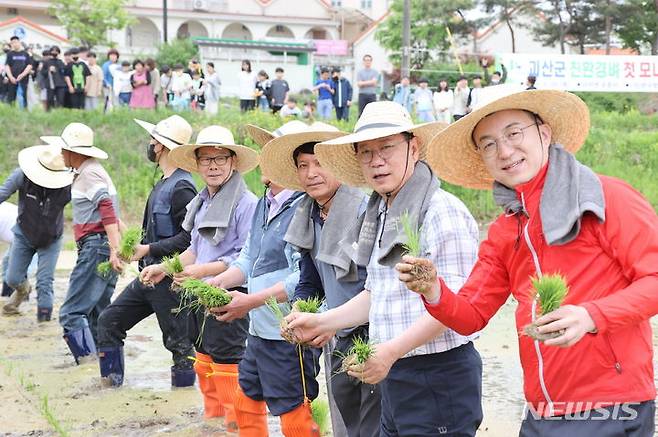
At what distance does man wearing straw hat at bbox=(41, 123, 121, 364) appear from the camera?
7.80 meters

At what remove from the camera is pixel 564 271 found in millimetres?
3113

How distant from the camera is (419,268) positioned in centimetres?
310

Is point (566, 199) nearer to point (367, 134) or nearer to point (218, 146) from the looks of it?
point (367, 134)

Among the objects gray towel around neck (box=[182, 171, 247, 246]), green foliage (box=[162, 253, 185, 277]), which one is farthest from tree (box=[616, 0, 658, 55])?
green foliage (box=[162, 253, 185, 277])

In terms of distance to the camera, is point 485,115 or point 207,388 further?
point 207,388

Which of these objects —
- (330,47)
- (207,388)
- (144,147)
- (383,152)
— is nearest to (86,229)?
(207,388)

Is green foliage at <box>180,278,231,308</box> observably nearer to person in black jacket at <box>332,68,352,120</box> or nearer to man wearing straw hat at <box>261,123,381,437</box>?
man wearing straw hat at <box>261,123,381,437</box>

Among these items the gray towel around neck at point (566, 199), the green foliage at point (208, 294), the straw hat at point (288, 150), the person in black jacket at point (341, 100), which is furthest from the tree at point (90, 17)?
the gray towel around neck at point (566, 199)

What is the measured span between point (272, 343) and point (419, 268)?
2259 millimetres

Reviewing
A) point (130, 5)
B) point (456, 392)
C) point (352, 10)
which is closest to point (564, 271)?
point (456, 392)

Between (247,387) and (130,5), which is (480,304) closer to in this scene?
→ (247,387)

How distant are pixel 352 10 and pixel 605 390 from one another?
7461cm

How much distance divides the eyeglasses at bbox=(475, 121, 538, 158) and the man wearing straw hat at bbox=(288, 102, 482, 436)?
0.40m

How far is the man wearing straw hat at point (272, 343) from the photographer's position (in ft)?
16.9
